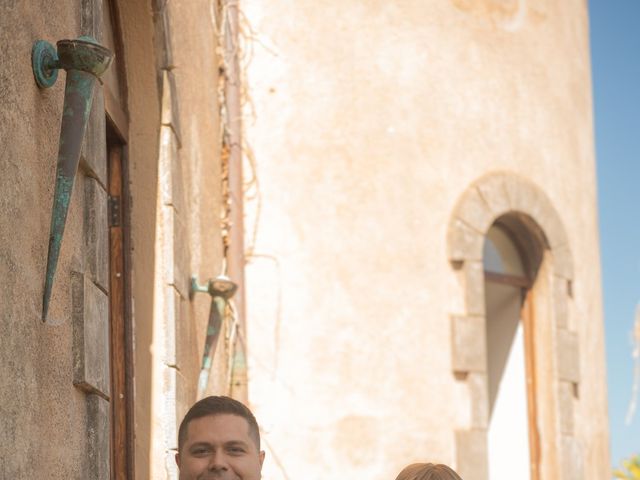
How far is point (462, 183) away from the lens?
7.94 m

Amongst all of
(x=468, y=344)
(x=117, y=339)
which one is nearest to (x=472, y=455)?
(x=468, y=344)

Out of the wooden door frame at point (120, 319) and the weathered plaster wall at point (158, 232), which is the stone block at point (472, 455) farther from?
the wooden door frame at point (120, 319)

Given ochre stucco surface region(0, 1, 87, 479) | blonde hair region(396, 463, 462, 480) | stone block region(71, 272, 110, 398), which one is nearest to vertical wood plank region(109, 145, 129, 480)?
stone block region(71, 272, 110, 398)

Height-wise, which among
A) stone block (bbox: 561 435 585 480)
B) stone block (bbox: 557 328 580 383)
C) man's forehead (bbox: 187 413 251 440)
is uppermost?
stone block (bbox: 557 328 580 383)

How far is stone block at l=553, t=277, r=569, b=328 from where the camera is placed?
8484 mm

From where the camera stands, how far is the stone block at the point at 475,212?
7883 mm

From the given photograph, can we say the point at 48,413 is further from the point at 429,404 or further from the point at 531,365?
the point at 531,365

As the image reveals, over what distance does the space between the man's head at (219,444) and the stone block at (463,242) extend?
4663mm

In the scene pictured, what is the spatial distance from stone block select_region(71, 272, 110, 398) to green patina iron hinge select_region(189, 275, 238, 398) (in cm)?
208

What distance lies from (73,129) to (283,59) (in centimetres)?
475

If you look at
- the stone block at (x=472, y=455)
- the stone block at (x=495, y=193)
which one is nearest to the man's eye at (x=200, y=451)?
the stone block at (x=472, y=455)

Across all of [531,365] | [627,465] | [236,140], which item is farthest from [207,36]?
[627,465]

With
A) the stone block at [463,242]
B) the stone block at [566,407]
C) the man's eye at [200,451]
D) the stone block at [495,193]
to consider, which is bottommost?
the man's eye at [200,451]

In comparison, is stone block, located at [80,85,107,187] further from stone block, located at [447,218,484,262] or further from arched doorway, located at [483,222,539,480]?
arched doorway, located at [483,222,539,480]
